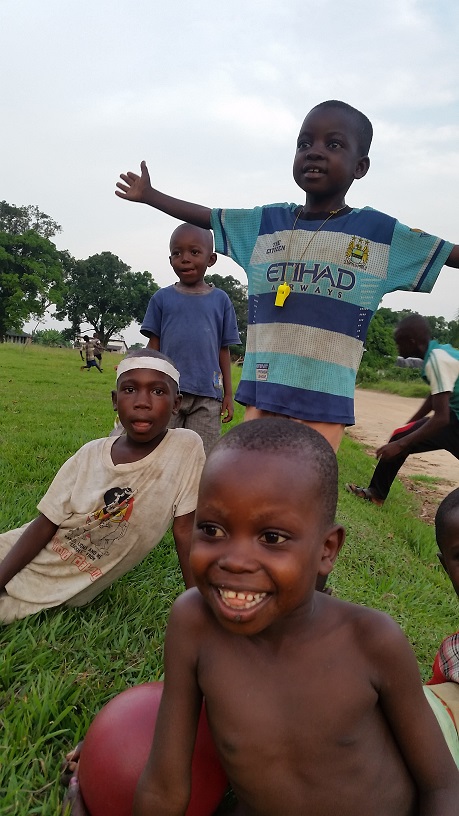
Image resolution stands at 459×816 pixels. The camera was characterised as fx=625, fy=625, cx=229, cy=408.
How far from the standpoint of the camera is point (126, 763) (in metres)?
1.56

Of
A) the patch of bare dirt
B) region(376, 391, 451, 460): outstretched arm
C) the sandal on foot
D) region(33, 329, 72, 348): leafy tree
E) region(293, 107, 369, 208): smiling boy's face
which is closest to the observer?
region(293, 107, 369, 208): smiling boy's face

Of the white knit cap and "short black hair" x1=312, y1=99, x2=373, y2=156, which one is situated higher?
"short black hair" x1=312, y1=99, x2=373, y2=156

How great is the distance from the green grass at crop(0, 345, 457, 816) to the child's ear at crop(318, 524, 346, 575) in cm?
98

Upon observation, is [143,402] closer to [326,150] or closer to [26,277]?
[326,150]

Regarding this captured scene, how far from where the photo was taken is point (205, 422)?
14.1 feet

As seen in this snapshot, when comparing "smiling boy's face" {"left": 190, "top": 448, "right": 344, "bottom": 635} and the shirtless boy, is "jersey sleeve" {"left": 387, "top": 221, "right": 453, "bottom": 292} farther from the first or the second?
"smiling boy's face" {"left": 190, "top": 448, "right": 344, "bottom": 635}

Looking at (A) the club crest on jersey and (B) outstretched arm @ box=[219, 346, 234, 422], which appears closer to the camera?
(A) the club crest on jersey

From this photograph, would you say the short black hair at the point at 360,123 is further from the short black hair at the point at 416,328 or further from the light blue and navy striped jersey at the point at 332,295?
the short black hair at the point at 416,328

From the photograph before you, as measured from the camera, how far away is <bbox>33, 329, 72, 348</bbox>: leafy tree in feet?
212

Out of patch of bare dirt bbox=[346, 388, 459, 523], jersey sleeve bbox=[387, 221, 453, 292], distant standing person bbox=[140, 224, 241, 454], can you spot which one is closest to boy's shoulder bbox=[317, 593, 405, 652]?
jersey sleeve bbox=[387, 221, 453, 292]

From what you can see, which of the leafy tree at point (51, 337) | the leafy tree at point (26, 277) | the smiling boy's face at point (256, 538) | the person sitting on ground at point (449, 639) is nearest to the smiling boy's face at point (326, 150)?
the person sitting on ground at point (449, 639)

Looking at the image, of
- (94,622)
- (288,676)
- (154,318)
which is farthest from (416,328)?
(288,676)

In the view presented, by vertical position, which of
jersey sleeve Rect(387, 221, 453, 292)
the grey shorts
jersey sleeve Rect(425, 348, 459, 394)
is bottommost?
the grey shorts

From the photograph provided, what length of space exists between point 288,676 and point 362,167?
214cm
